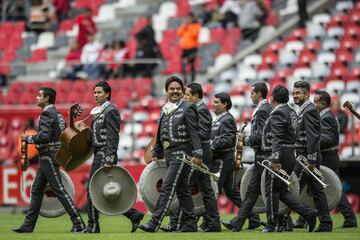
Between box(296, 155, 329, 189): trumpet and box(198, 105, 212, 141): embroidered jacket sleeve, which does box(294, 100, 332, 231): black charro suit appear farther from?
box(198, 105, 212, 141): embroidered jacket sleeve

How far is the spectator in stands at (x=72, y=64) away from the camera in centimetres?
3478

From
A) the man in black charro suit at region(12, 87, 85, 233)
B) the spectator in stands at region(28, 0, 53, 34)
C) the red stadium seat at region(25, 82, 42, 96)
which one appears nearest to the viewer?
the man in black charro suit at region(12, 87, 85, 233)

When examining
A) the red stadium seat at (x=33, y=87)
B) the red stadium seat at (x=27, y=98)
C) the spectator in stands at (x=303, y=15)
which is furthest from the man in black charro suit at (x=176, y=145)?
the red stadium seat at (x=33, y=87)

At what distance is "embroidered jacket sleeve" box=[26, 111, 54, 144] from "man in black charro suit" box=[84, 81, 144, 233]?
677 mm

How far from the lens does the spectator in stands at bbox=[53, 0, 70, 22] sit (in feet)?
130

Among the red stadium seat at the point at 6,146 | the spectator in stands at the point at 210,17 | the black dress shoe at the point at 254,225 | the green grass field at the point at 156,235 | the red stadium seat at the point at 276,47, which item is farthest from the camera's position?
the spectator in stands at the point at 210,17

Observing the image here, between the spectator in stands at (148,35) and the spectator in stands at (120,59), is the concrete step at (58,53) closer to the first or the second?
the spectator in stands at (120,59)

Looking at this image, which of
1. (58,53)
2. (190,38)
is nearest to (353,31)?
(190,38)

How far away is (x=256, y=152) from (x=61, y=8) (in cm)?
1968

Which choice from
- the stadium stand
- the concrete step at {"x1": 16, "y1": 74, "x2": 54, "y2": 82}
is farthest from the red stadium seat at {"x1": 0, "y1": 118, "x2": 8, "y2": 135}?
the concrete step at {"x1": 16, "y1": 74, "x2": 54, "y2": 82}

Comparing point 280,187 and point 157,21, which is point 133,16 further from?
point 280,187

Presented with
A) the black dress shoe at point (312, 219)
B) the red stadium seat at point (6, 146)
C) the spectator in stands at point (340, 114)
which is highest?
the spectator in stands at point (340, 114)

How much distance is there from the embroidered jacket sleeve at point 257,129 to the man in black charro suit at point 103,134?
2005mm

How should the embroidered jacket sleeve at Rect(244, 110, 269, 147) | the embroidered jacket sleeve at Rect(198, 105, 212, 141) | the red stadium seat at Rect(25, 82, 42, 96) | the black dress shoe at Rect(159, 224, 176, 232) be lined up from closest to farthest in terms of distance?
the embroidered jacket sleeve at Rect(244, 110, 269, 147), the embroidered jacket sleeve at Rect(198, 105, 212, 141), the black dress shoe at Rect(159, 224, 176, 232), the red stadium seat at Rect(25, 82, 42, 96)
